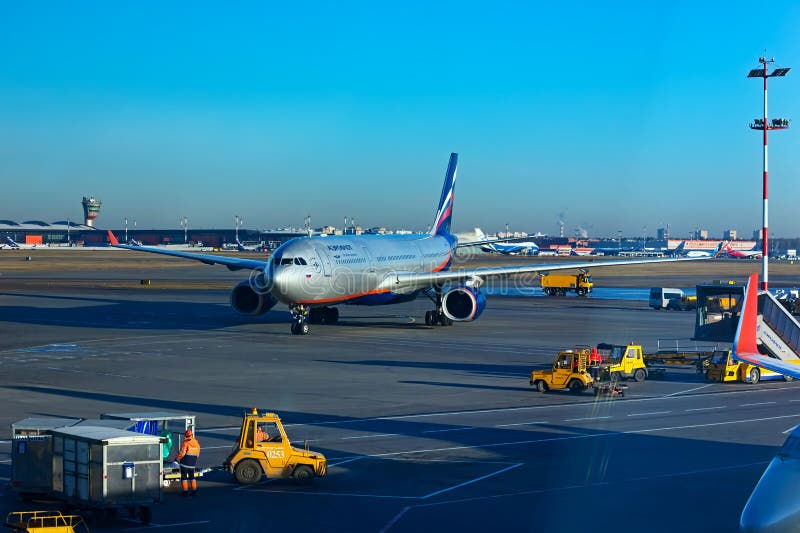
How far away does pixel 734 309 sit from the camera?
1489 inches

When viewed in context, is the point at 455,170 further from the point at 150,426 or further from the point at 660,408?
the point at 150,426

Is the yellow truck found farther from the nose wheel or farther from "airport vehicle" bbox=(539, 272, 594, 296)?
"airport vehicle" bbox=(539, 272, 594, 296)

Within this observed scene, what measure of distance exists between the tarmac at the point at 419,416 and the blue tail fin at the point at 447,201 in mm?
13298

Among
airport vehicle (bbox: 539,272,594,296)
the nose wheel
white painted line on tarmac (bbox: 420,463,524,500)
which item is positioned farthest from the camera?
airport vehicle (bbox: 539,272,594,296)

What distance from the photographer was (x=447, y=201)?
6688 cm

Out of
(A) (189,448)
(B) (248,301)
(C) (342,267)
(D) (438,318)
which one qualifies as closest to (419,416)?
(A) (189,448)

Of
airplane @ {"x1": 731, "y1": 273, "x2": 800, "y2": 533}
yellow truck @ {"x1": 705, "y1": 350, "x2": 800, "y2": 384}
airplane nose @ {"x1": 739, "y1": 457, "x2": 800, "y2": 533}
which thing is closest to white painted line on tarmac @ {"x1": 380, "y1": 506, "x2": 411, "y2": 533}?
airplane @ {"x1": 731, "y1": 273, "x2": 800, "y2": 533}

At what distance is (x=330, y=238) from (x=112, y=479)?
34414mm

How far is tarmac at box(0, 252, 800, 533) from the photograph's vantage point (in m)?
17.0

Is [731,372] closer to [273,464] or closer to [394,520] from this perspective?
[273,464]

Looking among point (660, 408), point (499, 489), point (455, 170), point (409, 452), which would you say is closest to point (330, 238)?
point (455, 170)

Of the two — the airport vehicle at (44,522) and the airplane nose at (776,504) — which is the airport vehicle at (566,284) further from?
the airplane nose at (776,504)

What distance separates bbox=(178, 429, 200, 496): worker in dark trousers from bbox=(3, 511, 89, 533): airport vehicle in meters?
2.65

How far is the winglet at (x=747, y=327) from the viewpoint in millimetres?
15859
